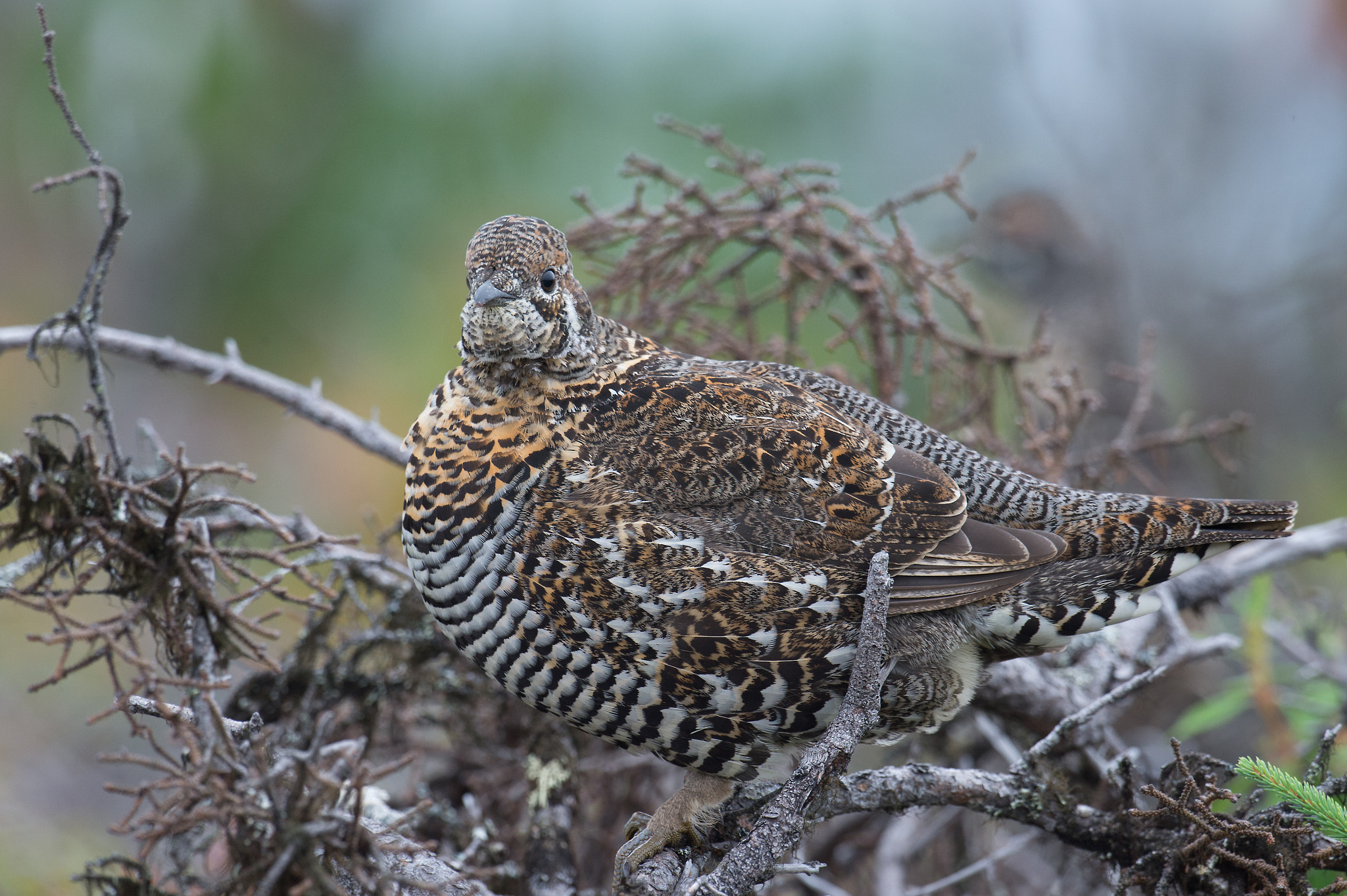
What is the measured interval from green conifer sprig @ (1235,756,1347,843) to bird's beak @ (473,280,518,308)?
6.63 feet

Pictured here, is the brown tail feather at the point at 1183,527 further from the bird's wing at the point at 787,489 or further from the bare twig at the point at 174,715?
the bare twig at the point at 174,715

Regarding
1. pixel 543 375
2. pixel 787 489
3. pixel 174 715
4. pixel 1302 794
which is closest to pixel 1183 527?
pixel 1302 794

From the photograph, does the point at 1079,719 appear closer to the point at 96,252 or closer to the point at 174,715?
the point at 174,715

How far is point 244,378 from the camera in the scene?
136 inches

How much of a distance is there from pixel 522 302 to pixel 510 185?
911cm

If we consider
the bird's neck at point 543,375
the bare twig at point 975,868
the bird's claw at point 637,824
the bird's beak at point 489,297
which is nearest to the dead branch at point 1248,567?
the bare twig at point 975,868

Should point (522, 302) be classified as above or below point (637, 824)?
above

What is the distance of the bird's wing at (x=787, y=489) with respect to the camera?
8.31 ft

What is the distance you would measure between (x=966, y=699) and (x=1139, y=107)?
310 inches

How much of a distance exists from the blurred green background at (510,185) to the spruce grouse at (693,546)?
7.23ft

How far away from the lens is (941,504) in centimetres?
266

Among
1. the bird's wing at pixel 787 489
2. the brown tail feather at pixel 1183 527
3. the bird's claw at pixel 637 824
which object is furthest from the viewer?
the bird's claw at pixel 637 824

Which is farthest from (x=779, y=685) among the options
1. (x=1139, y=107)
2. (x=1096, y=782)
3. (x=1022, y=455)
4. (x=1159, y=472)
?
(x=1139, y=107)

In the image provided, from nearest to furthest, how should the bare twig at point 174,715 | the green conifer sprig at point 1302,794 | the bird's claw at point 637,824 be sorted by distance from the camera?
the bare twig at point 174,715, the green conifer sprig at point 1302,794, the bird's claw at point 637,824
